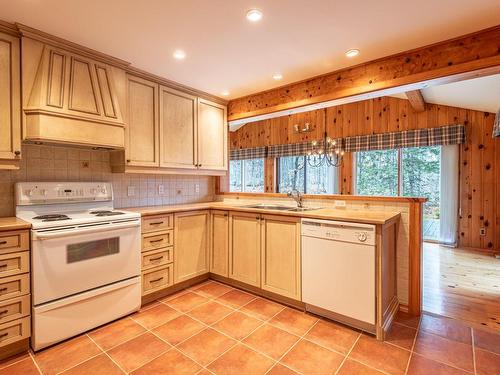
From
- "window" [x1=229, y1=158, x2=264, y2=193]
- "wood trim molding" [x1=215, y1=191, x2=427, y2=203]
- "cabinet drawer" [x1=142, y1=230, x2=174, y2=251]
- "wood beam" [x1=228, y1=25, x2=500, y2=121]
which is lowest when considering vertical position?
"cabinet drawer" [x1=142, y1=230, x2=174, y2=251]

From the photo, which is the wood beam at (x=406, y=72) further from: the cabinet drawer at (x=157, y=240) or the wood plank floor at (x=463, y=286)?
the wood plank floor at (x=463, y=286)

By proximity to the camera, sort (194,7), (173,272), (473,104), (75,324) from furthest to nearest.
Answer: (473,104) → (173,272) → (75,324) → (194,7)

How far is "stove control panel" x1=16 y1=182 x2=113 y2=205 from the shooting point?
2.26 m

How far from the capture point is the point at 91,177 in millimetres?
2727

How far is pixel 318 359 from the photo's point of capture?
188 cm

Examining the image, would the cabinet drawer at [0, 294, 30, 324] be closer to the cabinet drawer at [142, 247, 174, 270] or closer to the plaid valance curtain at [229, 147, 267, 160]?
the cabinet drawer at [142, 247, 174, 270]

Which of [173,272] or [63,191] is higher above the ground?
[63,191]

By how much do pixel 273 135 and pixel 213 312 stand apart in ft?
16.2

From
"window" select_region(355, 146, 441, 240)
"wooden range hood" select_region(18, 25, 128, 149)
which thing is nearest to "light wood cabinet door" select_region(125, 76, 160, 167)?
"wooden range hood" select_region(18, 25, 128, 149)

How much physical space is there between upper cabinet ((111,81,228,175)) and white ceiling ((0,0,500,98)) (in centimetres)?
41

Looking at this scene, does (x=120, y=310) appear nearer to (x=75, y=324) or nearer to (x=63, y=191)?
(x=75, y=324)

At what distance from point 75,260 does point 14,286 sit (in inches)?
14.7

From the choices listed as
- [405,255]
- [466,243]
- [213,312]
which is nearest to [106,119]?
[213,312]

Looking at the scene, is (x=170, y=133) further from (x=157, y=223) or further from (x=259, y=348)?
(x=259, y=348)
